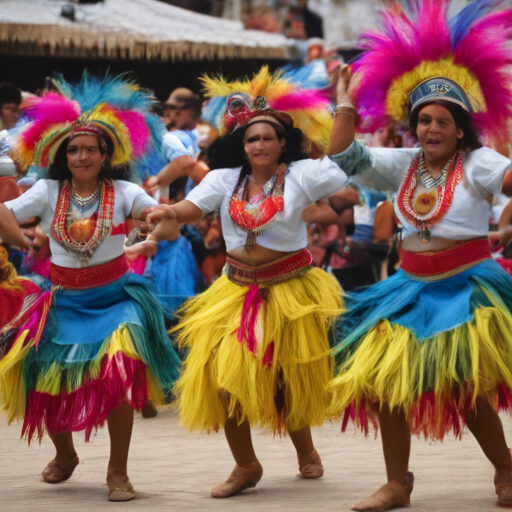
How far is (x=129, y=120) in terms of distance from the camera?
5656 millimetres

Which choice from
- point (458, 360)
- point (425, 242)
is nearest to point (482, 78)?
point (425, 242)

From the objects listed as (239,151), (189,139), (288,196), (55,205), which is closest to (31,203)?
(55,205)

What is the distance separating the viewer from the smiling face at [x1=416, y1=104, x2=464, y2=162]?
473cm

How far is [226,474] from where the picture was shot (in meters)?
5.59

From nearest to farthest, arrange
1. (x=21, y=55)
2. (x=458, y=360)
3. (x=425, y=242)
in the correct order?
(x=458, y=360) → (x=425, y=242) → (x=21, y=55)

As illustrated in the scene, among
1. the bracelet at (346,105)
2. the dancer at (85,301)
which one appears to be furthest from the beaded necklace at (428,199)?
the dancer at (85,301)

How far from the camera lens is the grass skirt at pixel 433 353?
175 inches

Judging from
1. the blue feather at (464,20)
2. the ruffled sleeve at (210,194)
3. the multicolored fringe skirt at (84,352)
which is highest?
the blue feather at (464,20)

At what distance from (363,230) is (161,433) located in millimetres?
2886

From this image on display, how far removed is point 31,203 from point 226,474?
1.84m

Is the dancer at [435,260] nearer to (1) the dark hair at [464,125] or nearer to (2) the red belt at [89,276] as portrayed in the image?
(1) the dark hair at [464,125]

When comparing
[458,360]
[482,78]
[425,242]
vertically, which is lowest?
[458,360]

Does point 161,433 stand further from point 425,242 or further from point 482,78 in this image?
point 482,78

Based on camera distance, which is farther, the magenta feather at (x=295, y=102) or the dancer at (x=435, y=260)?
the magenta feather at (x=295, y=102)
